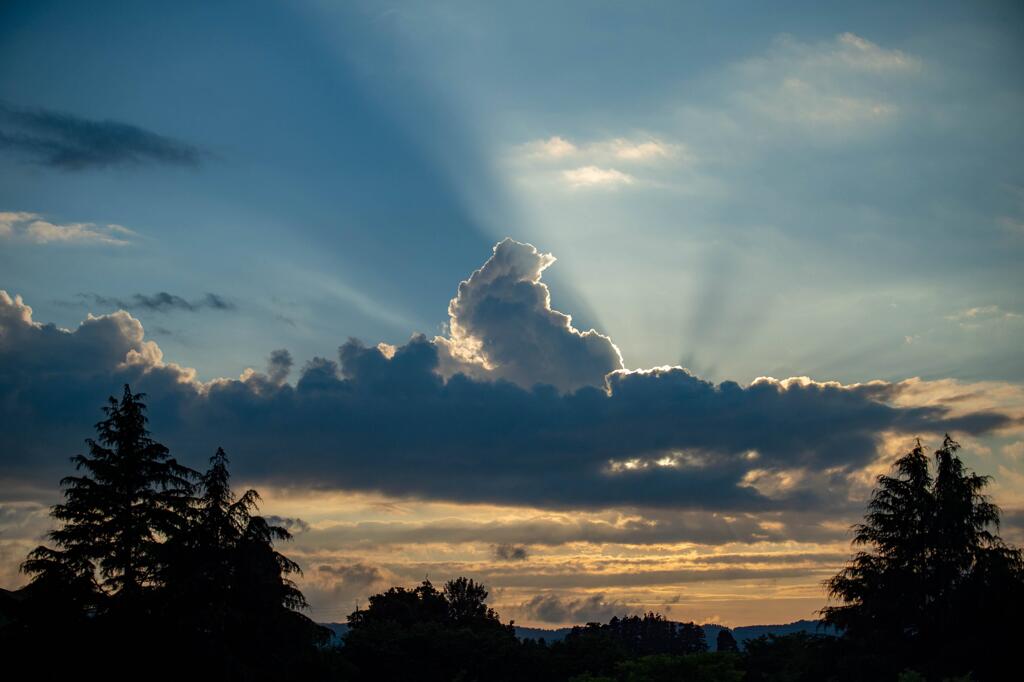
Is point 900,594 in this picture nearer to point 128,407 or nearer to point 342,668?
point 342,668

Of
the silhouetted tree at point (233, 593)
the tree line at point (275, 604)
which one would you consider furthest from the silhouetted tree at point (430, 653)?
the silhouetted tree at point (233, 593)

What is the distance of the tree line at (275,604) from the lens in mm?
44781

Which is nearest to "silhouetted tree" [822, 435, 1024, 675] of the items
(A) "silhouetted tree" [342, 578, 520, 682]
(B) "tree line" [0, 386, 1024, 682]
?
(B) "tree line" [0, 386, 1024, 682]

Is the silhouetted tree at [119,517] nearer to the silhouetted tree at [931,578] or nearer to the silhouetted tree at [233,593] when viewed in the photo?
the silhouetted tree at [233,593]

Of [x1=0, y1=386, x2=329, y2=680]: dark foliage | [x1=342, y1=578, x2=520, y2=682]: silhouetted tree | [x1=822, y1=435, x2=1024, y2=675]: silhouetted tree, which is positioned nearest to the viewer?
[x1=0, y1=386, x2=329, y2=680]: dark foliage

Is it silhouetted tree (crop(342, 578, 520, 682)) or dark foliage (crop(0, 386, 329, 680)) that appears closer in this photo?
dark foliage (crop(0, 386, 329, 680))

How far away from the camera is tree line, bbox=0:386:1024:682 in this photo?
44.8m

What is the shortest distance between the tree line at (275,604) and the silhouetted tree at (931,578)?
0.28ft

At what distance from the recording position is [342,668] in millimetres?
60188

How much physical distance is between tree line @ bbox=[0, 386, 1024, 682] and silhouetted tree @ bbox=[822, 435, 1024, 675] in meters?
0.08

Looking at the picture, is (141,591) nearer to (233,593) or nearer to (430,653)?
(233,593)

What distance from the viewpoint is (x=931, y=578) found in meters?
63.1

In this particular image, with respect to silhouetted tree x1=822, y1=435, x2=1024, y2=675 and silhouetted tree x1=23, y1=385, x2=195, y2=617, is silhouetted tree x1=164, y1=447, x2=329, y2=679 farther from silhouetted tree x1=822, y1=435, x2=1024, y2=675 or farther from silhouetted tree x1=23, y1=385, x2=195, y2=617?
silhouetted tree x1=822, y1=435, x2=1024, y2=675

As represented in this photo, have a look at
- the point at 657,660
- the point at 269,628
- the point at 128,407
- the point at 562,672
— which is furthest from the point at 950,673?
the point at 128,407
